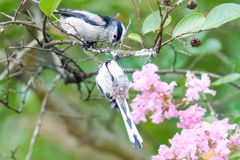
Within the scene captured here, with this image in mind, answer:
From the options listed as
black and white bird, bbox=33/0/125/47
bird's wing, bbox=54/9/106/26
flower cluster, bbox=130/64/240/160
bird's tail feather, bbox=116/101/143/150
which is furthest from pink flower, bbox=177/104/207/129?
bird's wing, bbox=54/9/106/26

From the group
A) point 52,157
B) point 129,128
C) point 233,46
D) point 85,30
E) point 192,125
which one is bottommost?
point 52,157

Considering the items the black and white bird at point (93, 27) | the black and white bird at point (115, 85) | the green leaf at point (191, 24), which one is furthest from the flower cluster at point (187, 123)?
the black and white bird at point (93, 27)

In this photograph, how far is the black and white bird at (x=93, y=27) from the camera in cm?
235

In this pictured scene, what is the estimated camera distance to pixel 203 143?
1482 mm

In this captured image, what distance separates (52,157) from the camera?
4.19 metres

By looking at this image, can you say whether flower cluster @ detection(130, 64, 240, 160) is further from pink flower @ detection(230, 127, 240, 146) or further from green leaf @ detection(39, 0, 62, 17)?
green leaf @ detection(39, 0, 62, 17)

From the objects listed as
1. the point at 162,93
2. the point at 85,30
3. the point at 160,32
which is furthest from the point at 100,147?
the point at 160,32

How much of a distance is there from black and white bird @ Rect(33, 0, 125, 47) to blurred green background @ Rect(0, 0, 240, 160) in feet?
1.48

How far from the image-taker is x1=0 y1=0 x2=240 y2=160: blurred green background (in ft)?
9.89

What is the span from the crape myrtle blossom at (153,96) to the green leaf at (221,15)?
483mm

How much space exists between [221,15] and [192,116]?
656 mm

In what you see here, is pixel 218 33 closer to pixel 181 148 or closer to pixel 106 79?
pixel 106 79

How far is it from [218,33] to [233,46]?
0.99 feet

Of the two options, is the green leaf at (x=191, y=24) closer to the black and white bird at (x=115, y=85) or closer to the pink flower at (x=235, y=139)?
the black and white bird at (x=115, y=85)
